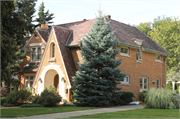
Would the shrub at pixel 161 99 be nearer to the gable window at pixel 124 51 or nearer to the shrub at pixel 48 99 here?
the shrub at pixel 48 99

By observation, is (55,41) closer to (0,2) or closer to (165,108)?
(0,2)

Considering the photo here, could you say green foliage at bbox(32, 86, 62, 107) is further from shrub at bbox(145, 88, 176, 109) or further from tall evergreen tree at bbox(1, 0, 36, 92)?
shrub at bbox(145, 88, 176, 109)

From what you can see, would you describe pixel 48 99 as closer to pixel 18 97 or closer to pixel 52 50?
pixel 18 97

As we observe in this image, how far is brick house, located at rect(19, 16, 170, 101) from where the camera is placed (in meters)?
Answer: 22.5

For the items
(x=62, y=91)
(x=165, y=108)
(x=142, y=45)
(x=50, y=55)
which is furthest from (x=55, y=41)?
(x=165, y=108)

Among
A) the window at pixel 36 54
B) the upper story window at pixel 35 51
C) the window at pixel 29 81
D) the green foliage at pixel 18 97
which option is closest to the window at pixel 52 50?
the upper story window at pixel 35 51

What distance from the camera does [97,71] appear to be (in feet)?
62.5

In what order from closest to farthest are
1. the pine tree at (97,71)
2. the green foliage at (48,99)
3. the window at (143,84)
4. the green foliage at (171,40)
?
1. the pine tree at (97,71)
2. the green foliage at (48,99)
3. the window at (143,84)
4. the green foliage at (171,40)

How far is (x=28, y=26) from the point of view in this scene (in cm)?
1630

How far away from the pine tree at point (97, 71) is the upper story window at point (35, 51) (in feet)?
29.3

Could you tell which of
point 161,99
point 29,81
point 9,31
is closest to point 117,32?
point 161,99

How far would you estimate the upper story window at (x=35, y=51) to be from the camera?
27.1m

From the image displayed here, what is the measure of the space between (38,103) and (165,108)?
10.1 meters

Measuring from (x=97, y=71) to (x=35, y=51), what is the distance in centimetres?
1095
